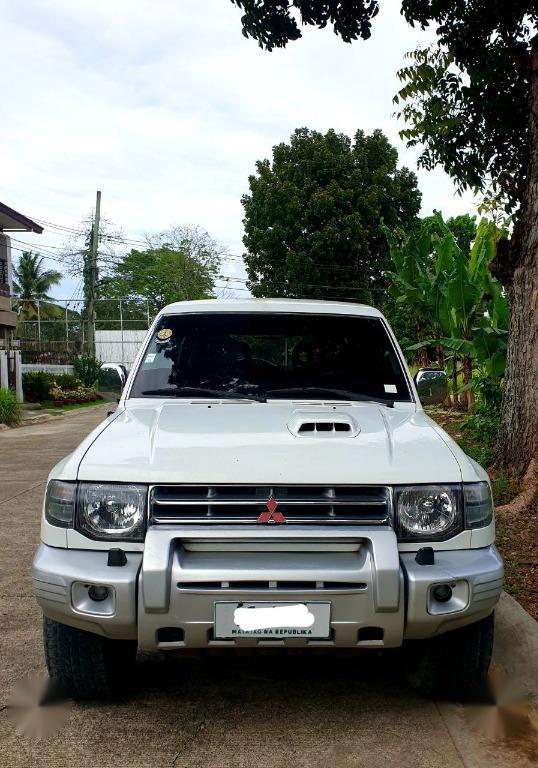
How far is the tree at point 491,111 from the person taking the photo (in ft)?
21.7

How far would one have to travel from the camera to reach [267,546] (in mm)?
2789

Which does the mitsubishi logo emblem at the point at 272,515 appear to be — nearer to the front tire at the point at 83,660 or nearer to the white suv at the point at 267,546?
→ the white suv at the point at 267,546

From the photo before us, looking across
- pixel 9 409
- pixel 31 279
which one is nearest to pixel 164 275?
pixel 31 279

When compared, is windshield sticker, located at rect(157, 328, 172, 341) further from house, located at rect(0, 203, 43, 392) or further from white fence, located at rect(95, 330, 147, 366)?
white fence, located at rect(95, 330, 147, 366)

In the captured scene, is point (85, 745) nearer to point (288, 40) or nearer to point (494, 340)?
point (288, 40)

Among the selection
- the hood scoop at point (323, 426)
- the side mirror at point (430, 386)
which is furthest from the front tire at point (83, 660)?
the side mirror at point (430, 386)

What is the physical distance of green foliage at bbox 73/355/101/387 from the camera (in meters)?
32.1

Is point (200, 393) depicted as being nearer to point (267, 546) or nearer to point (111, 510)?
point (111, 510)

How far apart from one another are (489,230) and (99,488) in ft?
26.4

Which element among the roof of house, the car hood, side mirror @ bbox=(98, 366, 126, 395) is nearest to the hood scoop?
the car hood

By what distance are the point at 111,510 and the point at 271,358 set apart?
1.78m

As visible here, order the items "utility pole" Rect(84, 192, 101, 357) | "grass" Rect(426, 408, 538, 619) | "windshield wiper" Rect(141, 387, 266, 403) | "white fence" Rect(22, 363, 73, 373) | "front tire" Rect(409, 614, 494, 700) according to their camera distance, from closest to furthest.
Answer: "front tire" Rect(409, 614, 494, 700) → "windshield wiper" Rect(141, 387, 266, 403) → "grass" Rect(426, 408, 538, 619) → "utility pole" Rect(84, 192, 101, 357) → "white fence" Rect(22, 363, 73, 373)

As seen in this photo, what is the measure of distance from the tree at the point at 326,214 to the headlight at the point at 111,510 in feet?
97.9

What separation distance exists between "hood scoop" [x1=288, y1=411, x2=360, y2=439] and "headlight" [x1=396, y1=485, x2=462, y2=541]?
0.38 meters
